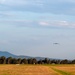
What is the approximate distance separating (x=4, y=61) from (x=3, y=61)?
33.9 inches

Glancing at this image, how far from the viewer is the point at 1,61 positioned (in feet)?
650

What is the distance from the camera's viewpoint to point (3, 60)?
200 metres

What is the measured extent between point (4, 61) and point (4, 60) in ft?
5.26

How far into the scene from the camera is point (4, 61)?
198 meters

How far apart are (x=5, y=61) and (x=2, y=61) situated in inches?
78.7

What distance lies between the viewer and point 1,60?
199750 mm

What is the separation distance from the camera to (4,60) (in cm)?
19975

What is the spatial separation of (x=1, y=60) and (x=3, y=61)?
2.69 m

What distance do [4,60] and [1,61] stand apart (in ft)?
8.38

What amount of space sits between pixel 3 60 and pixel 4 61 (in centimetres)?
180

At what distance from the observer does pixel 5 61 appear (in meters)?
200

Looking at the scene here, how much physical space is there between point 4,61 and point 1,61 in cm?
196

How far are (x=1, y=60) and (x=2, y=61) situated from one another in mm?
1145
